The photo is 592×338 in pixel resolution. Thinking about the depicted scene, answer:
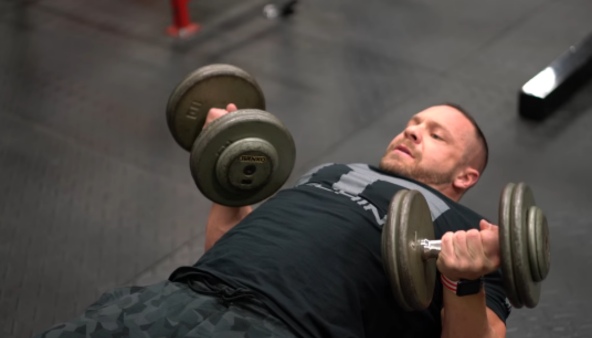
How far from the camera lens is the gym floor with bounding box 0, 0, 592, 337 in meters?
2.93

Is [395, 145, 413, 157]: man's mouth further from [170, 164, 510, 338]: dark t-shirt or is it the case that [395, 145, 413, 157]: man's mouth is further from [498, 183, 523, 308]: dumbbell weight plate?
[498, 183, 523, 308]: dumbbell weight plate

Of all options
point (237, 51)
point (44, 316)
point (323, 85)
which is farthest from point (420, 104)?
point (44, 316)

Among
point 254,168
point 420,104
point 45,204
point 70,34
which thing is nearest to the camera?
point 254,168

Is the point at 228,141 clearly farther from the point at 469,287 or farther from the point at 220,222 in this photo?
the point at 469,287

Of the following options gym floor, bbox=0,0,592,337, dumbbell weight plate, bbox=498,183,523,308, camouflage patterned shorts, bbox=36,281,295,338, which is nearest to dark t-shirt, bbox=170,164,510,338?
camouflage patterned shorts, bbox=36,281,295,338

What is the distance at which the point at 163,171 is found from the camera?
3.43 meters

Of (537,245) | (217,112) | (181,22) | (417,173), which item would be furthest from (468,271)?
(181,22)

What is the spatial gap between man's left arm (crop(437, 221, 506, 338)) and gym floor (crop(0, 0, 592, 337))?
2.31 ft

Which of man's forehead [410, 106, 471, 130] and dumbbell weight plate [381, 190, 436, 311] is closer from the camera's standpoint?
dumbbell weight plate [381, 190, 436, 311]

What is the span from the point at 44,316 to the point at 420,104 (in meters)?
1.76

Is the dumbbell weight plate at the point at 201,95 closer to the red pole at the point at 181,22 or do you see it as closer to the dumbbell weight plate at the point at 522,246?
the dumbbell weight plate at the point at 522,246

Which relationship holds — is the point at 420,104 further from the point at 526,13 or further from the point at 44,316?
the point at 44,316

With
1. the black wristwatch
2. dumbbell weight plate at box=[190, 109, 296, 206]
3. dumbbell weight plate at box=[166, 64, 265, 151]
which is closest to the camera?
the black wristwatch

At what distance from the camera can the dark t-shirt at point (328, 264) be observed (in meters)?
1.97
